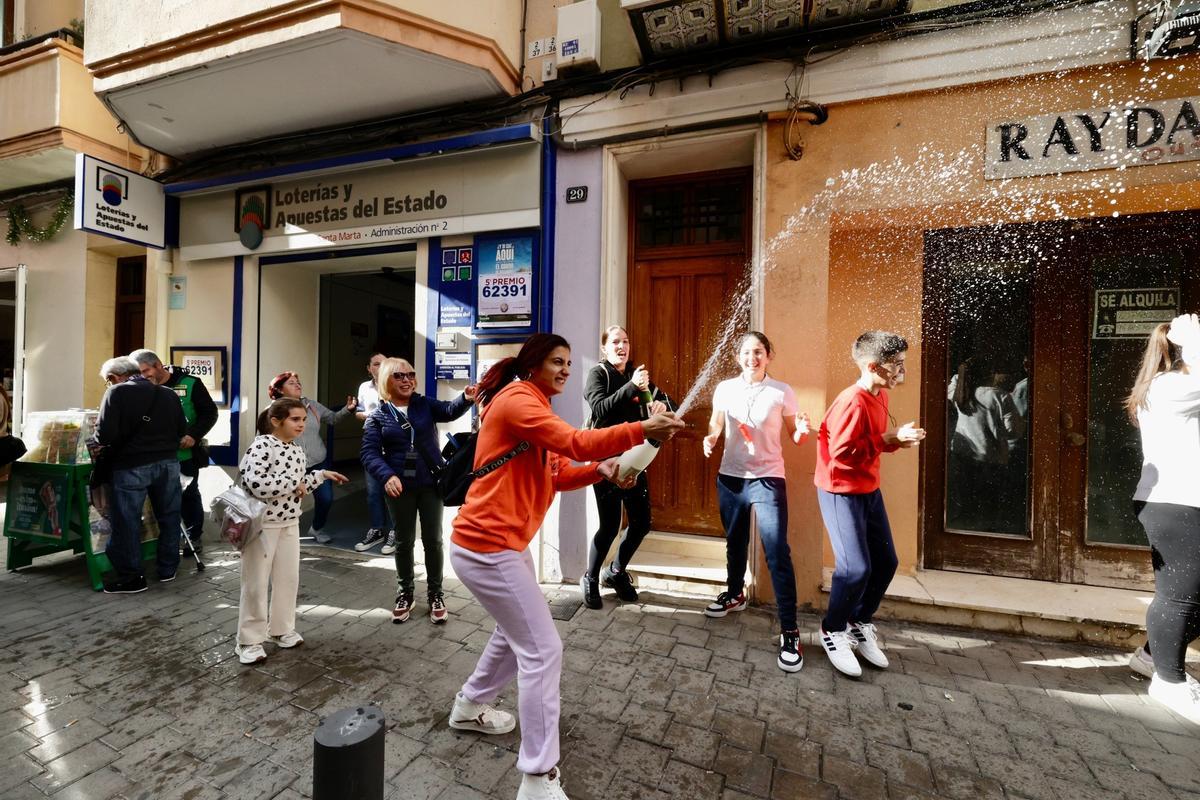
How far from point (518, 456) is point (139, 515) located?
4272mm

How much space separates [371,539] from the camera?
18.7 ft

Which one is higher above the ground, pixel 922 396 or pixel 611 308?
pixel 611 308

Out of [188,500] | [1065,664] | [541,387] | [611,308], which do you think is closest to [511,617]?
[541,387]

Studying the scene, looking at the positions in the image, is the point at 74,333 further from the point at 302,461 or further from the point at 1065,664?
the point at 1065,664

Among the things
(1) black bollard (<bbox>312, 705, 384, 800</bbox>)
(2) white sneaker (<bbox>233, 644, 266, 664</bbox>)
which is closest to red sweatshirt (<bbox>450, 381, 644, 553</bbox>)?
(1) black bollard (<bbox>312, 705, 384, 800</bbox>)

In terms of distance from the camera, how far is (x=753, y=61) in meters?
4.25

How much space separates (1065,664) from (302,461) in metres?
5.24

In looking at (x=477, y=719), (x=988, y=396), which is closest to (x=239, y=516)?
(x=477, y=719)

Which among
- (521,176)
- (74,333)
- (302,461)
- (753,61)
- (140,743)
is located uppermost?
(753,61)

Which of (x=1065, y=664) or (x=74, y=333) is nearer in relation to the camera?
(x=1065, y=664)

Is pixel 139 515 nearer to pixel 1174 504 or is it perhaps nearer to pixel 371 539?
pixel 371 539

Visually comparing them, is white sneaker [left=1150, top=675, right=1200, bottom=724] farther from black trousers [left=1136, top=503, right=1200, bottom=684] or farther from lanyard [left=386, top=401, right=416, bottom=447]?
lanyard [left=386, top=401, right=416, bottom=447]

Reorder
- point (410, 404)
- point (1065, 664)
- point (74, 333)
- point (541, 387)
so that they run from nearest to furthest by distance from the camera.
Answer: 1. point (541, 387)
2. point (1065, 664)
3. point (410, 404)
4. point (74, 333)

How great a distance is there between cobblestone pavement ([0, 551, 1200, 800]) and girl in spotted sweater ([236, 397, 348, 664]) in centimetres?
20
